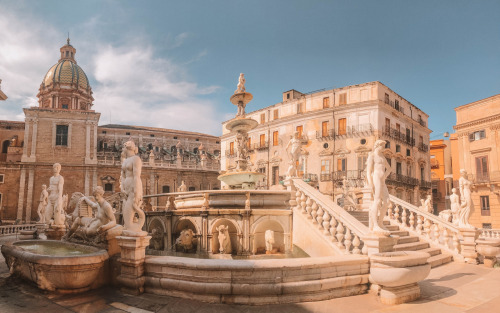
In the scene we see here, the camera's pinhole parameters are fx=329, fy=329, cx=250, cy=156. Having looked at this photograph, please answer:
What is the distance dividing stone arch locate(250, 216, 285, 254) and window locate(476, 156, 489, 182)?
88.4ft

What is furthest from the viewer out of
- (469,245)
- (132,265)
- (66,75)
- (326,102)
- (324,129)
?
(66,75)

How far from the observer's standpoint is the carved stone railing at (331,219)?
6.78 metres

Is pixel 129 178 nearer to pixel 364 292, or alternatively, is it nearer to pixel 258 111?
pixel 364 292

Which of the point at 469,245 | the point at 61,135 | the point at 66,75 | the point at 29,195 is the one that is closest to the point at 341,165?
the point at 469,245

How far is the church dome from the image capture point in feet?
161

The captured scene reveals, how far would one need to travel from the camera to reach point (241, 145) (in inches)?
522

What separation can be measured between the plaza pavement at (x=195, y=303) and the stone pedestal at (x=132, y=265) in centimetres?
15

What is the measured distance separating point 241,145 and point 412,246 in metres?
7.07

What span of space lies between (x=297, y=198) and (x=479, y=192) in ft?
88.1

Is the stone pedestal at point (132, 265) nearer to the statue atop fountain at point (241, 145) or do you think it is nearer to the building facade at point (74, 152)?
the statue atop fountain at point (241, 145)

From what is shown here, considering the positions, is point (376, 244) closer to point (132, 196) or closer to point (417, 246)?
point (417, 246)

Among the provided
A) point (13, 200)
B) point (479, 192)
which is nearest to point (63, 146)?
point (13, 200)

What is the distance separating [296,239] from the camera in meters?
8.55

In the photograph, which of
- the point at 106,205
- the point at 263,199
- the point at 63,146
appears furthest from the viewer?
the point at 63,146
